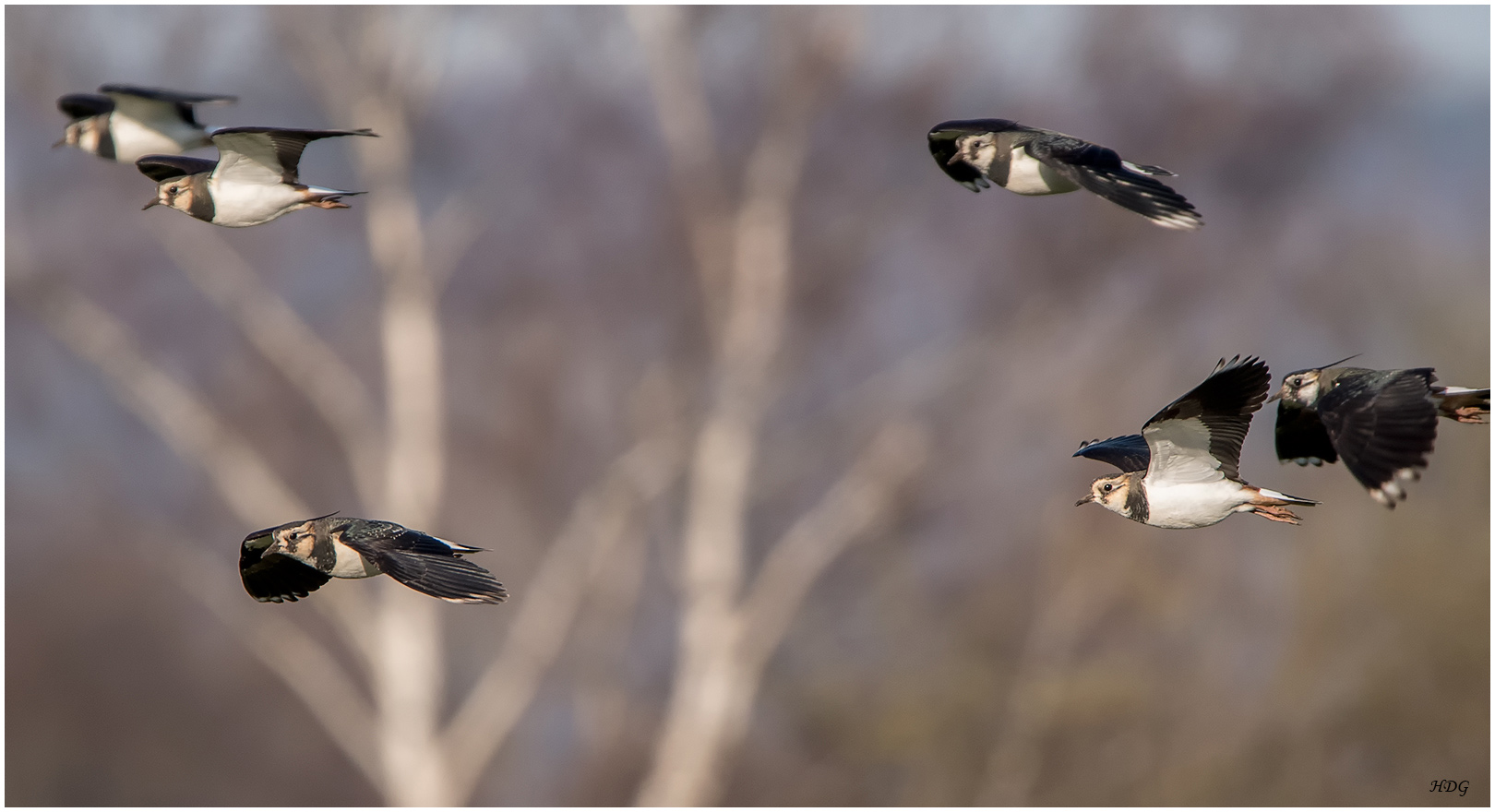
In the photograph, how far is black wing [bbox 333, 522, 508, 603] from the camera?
81.2 inches

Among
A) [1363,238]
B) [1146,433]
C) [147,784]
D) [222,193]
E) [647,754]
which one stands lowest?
[147,784]

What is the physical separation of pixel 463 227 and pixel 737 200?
6.90 ft

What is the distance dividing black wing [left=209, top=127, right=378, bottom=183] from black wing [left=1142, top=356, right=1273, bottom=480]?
4.89 feet

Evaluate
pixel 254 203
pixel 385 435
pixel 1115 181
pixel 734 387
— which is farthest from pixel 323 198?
pixel 385 435

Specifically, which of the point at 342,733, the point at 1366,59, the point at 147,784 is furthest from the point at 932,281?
the point at 147,784

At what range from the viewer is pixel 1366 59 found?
11.7 m

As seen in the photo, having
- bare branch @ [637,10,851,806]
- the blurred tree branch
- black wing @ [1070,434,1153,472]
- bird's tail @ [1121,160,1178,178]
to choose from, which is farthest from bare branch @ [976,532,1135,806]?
bird's tail @ [1121,160,1178,178]

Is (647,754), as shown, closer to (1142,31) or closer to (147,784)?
(147,784)

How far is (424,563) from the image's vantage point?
2.20 m

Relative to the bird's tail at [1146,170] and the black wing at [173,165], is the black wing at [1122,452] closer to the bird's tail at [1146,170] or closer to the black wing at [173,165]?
the bird's tail at [1146,170]

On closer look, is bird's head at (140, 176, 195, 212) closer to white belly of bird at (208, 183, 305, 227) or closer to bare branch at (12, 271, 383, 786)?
white belly of bird at (208, 183, 305, 227)

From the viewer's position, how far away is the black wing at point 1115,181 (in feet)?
6.84

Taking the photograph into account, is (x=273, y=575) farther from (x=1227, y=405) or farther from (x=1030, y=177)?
(x=1227, y=405)

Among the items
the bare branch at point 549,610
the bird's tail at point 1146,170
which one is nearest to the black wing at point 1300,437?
the bird's tail at point 1146,170
